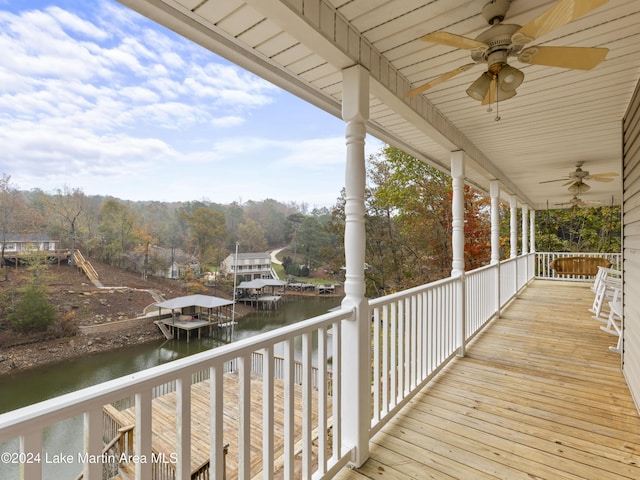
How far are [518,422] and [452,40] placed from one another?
8.42ft

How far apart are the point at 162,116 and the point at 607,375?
7257 millimetres

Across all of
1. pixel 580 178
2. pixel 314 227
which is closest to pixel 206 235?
pixel 314 227

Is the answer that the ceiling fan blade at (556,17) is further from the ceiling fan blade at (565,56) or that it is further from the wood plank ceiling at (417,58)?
the wood plank ceiling at (417,58)

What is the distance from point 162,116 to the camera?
5.82m

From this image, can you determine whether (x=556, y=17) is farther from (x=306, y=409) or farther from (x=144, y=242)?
(x=144, y=242)

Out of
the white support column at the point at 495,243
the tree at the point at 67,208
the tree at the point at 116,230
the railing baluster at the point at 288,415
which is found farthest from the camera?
the white support column at the point at 495,243

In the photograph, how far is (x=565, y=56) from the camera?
167 cm

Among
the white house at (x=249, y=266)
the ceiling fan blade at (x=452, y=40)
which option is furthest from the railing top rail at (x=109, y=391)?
the white house at (x=249, y=266)

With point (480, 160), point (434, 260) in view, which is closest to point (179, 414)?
point (480, 160)

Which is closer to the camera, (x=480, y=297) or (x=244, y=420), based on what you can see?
(x=244, y=420)

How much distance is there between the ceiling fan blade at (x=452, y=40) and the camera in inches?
60.1

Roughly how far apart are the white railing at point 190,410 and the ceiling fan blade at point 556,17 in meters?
1.70

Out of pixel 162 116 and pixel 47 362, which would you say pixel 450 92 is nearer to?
pixel 47 362

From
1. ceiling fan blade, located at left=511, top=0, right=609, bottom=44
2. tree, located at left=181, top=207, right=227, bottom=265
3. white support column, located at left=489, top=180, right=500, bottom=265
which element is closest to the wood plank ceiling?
ceiling fan blade, located at left=511, top=0, right=609, bottom=44
